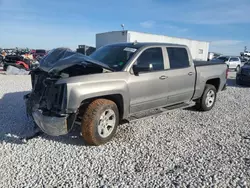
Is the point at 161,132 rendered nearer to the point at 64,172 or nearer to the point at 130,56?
the point at 130,56

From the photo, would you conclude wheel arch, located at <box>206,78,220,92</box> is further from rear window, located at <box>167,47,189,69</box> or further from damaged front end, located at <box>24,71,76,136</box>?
damaged front end, located at <box>24,71,76,136</box>

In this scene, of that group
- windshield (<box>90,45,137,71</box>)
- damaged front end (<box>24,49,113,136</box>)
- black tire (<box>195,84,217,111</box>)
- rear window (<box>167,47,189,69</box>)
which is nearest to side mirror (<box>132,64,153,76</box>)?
windshield (<box>90,45,137,71</box>)

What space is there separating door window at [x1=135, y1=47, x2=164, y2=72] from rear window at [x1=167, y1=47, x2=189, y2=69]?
13.1 inches

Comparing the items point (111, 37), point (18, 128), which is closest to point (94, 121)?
point (18, 128)

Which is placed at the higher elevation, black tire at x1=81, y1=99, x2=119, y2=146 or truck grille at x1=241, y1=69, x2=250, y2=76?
truck grille at x1=241, y1=69, x2=250, y2=76

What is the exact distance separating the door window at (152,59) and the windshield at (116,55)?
22 centimetres

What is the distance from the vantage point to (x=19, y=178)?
2885 millimetres

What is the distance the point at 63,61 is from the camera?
3.66 m

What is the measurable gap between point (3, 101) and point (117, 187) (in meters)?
5.51

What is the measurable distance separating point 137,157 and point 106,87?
1.29 metres

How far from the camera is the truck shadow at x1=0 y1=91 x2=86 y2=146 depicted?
13.4ft

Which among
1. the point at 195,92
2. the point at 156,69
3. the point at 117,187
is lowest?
the point at 117,187

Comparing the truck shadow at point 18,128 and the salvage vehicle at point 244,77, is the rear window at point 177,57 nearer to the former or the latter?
the truck shadow at point 18,128

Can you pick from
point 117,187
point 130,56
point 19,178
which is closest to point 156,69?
point 130,56
